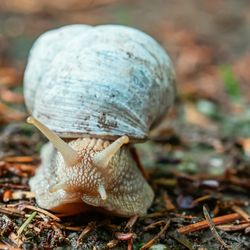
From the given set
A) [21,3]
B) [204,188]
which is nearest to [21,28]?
[21,3]

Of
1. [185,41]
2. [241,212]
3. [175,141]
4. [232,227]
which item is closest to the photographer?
[232,227]

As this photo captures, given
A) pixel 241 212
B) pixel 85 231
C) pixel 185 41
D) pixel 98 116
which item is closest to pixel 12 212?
pixel 85 231

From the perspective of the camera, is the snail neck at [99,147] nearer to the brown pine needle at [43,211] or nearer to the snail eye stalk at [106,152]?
the snail eye stalk at [106,152]

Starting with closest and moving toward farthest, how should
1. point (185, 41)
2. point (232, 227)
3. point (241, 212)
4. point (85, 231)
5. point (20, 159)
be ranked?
point (85, 231), point (232, 227), point (241, 212), point (20, 159), point (185, 41)

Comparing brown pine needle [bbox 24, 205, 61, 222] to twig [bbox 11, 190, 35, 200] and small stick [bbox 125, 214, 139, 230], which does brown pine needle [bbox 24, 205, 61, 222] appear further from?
small stick [bbox 125, 214, 139, 230]

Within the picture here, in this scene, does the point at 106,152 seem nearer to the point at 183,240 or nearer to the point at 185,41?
the point at 183,240

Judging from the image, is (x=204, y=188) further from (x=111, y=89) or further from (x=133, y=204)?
(x=111, y=89)

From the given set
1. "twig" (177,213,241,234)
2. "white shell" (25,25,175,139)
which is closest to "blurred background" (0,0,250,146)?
"white shell" (25,25,175,139)
